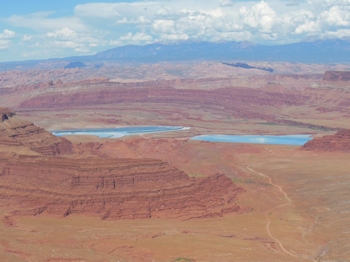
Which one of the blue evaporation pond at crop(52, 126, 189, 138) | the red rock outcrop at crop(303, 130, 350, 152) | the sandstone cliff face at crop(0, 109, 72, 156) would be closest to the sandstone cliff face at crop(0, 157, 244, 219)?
the sandstone cliff face at crop(0, 109, 72, 156)

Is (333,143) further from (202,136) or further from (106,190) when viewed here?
(106,190)

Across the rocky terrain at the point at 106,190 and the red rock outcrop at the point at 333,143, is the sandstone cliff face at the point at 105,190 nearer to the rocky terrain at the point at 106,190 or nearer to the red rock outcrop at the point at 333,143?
the rocky terrain at the point at 106,190

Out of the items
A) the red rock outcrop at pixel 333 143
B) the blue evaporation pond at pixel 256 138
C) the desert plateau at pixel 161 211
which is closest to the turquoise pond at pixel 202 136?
the blue evaporation pond at pixel 256 138

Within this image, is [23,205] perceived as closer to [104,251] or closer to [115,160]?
[115,160]

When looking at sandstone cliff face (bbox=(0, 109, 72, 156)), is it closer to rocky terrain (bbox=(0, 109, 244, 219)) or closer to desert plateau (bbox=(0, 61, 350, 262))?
desert plateau (bbox=(0, 61, 350, 262))

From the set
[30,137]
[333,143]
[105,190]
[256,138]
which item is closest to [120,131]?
[256,138]
